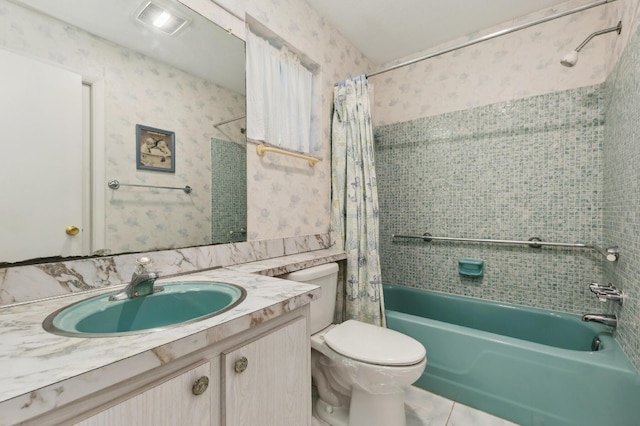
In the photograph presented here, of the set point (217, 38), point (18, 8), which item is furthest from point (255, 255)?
point (18, 8)

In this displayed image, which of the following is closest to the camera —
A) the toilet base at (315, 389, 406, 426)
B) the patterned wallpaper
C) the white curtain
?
the toilet base at (315, 389, 406, 426)

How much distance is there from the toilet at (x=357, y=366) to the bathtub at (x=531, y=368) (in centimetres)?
44

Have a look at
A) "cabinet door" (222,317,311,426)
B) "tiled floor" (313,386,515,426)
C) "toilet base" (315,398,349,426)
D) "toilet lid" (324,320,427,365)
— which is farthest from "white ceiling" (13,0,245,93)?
"tiled floor" (313,386,515,426)

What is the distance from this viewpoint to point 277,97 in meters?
1.64

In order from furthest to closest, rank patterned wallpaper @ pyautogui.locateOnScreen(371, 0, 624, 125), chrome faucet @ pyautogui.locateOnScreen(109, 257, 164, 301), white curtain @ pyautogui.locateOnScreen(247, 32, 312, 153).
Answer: patterned wallpaper @ pyautogui.locateOnScreen(371, 0, 624, 125)
white curtain @ pyautogui.locateOnScreen(247, 32, 312, 153)
chrome faucet @ pyautogui.locateOnScreen(109, 257, 164, 301)

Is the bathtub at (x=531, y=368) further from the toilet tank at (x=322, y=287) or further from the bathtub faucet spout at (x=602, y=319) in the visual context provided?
the toilet tank at (x=322, y=287)

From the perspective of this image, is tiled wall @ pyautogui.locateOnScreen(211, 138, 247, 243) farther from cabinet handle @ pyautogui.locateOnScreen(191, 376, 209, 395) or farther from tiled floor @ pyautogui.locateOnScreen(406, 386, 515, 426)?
tiled floor @ pyautogui.locateOnScreen(406, 386, 515, 426)

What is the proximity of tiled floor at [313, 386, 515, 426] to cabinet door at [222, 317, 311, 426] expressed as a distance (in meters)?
0.74

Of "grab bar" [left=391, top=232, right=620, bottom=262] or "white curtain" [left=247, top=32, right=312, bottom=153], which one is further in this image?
"white curtain" [left=247, top=32, right=312, bottom=153]

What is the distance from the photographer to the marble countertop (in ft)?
1.30

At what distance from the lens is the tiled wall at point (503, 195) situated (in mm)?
1736

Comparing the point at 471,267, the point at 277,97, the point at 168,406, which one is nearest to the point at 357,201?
the point at 277,97

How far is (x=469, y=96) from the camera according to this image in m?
2.12

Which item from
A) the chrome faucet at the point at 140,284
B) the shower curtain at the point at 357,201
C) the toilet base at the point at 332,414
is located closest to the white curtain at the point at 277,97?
the shower curtain at the point at 357,201
